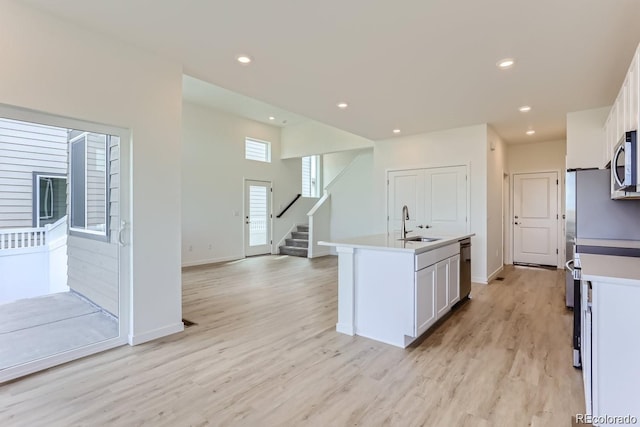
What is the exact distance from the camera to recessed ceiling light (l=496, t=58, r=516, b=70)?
299 cm

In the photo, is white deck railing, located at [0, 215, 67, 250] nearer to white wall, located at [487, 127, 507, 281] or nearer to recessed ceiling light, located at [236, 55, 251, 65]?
recessed ceiling light, located at [236, 55, 251, 65]

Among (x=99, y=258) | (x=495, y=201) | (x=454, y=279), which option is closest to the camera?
(x=99, y=258)

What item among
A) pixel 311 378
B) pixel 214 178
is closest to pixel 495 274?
pixel 311 378

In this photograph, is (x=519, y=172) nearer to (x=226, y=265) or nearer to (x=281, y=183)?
(x=281, y=183)

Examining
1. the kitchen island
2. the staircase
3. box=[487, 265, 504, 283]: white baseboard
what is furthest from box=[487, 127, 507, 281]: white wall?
the staircase

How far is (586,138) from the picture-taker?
14.8 ft

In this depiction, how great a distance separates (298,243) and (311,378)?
6.17m

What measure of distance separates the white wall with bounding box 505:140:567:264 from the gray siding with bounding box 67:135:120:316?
7.03 m

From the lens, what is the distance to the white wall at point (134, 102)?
2293 mm

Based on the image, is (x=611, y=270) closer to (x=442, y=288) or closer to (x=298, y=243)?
(x=442, y=288)

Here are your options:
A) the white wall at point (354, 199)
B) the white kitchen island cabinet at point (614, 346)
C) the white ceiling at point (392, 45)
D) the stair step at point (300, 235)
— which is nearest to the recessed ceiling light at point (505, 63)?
the white ceiling at point (392, 45)

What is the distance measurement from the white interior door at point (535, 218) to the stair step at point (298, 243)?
187 inches

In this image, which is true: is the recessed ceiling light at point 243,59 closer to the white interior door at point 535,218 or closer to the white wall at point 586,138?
the white wall at point 586,138

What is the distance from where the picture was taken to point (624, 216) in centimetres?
325
